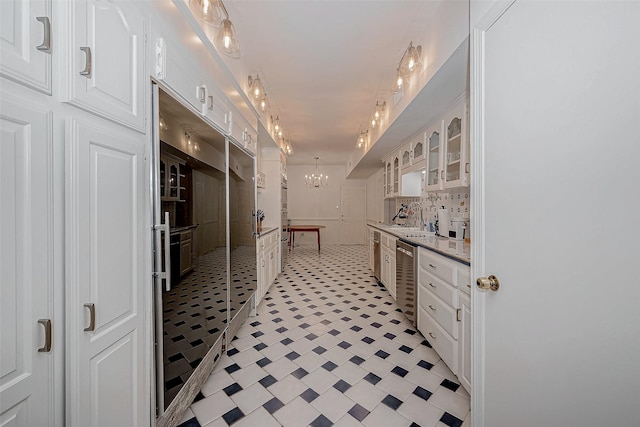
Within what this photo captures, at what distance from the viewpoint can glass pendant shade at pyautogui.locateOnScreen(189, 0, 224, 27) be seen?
1446 millimetres

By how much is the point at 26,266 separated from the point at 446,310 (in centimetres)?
224

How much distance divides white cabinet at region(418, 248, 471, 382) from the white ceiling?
2.02 metres

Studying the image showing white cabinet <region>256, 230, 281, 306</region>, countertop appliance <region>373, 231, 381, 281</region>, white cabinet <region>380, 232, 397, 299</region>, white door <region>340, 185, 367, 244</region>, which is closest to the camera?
white cabinet <region>256, 230, 281, 306</region>

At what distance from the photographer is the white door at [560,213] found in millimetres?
643

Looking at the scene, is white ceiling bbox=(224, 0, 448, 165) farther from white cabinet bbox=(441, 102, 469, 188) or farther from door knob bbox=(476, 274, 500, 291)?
door knob bbox=(476, 274, 500, 291)

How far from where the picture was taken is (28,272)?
656mm

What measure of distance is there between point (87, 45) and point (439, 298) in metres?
2.46

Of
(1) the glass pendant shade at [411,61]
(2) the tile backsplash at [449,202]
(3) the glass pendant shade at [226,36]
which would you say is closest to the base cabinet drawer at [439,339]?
(2) the tile backsplash at [449,202]

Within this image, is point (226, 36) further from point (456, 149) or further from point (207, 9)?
point (456, 149)

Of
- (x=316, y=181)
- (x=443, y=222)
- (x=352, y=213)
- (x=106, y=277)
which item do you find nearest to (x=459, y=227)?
(x=443, y=222)

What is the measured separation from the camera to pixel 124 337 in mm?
998

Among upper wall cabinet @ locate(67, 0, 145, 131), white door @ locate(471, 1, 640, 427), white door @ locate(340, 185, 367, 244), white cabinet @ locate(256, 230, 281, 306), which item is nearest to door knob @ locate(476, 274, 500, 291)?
white door @ locate(471, 1, 640, 427)

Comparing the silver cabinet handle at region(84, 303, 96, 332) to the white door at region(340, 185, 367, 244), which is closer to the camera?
the silver cabinet handle at region(84, 303, 96, 332)

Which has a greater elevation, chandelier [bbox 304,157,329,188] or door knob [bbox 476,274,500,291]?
chandelier [bbox 304,157,329,188]
